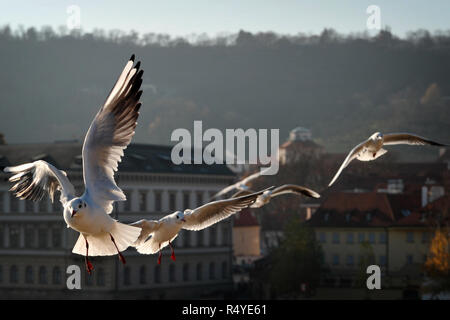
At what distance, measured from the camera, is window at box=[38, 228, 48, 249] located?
397ft

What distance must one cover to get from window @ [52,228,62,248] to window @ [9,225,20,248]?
392 cm

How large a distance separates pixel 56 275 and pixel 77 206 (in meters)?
91.3

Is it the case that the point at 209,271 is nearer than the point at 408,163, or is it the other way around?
the point at 209,271

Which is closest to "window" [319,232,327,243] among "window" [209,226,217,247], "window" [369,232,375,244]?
"window" [369,232,375,244]

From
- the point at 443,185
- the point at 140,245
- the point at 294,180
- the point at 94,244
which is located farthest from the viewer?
the point at 294,180

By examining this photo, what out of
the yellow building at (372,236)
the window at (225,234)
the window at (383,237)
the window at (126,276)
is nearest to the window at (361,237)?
the yellow building at (372,236)

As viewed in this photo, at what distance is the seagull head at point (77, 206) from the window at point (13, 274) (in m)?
93.2

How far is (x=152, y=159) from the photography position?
5113 inches

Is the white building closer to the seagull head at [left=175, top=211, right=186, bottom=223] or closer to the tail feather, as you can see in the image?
the seagull head at [left=175, top=211, right=186, bottom=223]

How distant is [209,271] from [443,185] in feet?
95.8

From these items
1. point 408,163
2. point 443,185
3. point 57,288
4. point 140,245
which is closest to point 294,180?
point 408,163

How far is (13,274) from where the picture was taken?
120562 millimetres

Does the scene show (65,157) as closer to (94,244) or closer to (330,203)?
(330,203)

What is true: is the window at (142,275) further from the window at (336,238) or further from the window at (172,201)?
the window at (336,238)
